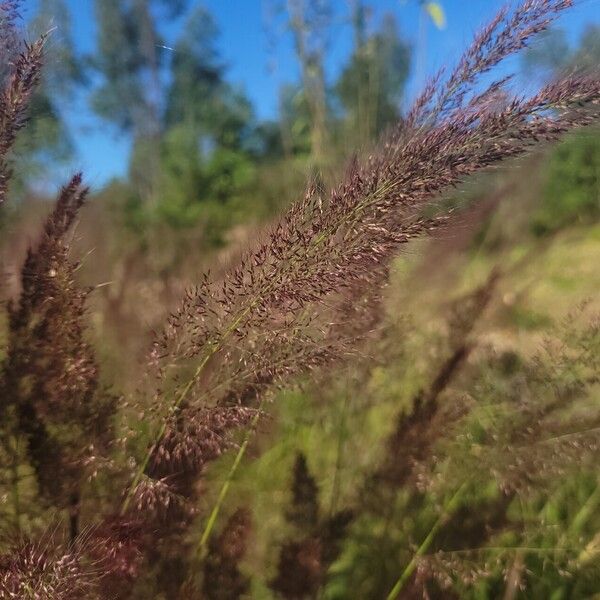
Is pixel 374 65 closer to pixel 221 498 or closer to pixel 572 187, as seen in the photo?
pixel 572 187

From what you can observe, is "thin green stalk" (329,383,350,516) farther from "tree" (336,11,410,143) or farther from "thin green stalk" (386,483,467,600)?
"tree" (336,11,410,143)

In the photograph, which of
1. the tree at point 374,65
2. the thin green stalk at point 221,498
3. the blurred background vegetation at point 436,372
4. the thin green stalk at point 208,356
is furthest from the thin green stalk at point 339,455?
the tree at point 374,65

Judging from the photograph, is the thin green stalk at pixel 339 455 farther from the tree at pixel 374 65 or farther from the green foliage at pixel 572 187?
the tree at pixel 374 65

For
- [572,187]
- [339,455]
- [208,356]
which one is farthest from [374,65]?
[208,356]

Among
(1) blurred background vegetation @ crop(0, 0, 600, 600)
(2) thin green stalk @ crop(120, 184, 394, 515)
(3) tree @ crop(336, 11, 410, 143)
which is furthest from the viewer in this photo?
(3) tree @ crop(336, 11, 410, 143)

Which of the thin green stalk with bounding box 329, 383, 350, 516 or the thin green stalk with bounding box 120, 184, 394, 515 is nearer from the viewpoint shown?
the thin green stalk with bounding box 120, 184, 394, 515

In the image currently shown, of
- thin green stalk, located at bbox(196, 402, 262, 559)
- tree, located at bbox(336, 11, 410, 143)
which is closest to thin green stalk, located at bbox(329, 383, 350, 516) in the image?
thin green stalk, located at bbox(196, 402, 262, 559)

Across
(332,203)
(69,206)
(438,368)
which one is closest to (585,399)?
(438,368)
